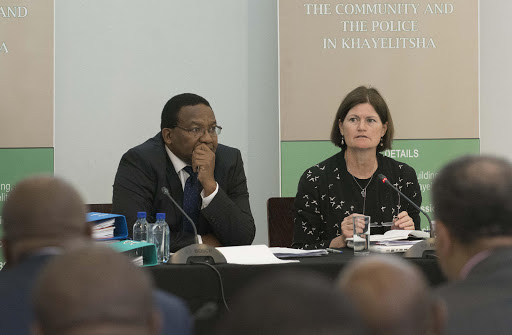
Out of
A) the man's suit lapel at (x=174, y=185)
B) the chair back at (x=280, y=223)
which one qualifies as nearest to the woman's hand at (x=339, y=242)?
the chair back at (x=280, y=223)

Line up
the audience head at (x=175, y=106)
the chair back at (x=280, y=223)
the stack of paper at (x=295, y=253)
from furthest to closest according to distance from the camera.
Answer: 1. the chair back at (x=280, y=223)
2. the audience head at (x=175, y=106)
3. the stack of paper at (x=295, y=253)

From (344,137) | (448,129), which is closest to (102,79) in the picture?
(344,137)

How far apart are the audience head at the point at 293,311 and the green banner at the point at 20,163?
4670 millimetres

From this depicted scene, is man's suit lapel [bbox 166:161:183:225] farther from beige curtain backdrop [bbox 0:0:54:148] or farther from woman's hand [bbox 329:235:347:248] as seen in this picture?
beige curtain backdrop [bbox 0:0:54:148]

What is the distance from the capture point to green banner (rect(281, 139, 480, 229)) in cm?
539

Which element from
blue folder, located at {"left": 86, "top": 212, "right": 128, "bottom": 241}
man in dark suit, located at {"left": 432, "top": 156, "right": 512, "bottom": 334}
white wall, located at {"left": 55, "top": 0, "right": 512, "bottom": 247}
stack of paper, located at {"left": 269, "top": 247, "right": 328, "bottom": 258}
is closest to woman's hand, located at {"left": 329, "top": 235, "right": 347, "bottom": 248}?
stack of paper, located at {"left": 269, "top": 247, "right": 328, "bottom": 258}

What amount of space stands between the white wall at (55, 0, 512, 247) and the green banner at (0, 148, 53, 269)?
37 centimetres

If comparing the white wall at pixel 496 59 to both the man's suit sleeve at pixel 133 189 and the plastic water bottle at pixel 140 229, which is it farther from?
the plastic water bottle at pixel 140 229

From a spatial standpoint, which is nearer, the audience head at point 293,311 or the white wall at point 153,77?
the audience head at point 293,311

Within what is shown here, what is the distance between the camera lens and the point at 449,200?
69.3 inches

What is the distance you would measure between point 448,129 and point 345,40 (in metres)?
0.93

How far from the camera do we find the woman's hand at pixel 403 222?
3996mm

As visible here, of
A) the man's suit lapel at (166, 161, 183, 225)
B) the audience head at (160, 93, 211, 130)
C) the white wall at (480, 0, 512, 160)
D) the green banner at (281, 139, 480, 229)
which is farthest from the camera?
the white wall at (480, 0, 512, 160)

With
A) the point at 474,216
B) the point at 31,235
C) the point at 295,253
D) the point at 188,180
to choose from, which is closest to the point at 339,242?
the point at 295,253
